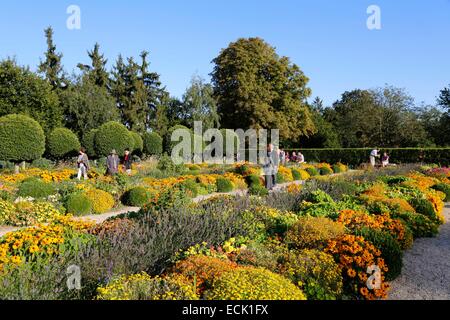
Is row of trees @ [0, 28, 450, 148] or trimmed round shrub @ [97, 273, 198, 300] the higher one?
row of trees @ [0, 28, 450, 148]

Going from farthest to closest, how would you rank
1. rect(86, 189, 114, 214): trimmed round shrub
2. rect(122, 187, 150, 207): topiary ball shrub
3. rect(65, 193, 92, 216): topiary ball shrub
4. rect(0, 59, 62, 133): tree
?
rect(0, 59, 62, 133): tree < rect(122, 187, 150, 207): topiary ball shrub < rect(86, 189, 114, 214): trimmed round shrub < rect(65, 193, 92, 216): topiary ball shrub

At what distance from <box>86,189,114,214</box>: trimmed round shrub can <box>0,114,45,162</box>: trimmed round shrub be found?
10.0 meters

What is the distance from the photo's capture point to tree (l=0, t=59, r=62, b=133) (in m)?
25.4

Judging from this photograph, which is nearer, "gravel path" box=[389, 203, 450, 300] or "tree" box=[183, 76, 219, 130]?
"gravel path" box=[389, 203, 450, 300]

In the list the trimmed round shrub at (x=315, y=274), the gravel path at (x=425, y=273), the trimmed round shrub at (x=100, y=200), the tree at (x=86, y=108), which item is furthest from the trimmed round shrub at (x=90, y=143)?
the trimmed round shrub at (x=315, y=274)

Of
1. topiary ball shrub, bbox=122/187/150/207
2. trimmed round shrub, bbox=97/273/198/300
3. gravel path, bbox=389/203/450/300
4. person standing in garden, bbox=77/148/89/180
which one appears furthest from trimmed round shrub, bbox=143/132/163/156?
trimmed round shrub, bbox=97/273/198/300

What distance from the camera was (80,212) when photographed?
10.2 metres

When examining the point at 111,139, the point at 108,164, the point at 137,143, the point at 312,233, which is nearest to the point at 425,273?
the point at 312,233

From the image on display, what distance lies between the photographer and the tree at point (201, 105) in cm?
3225

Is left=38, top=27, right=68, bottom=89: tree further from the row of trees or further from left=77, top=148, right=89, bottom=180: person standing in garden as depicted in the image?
left=77, top=148, right=89, bottom=180: person standing in garden

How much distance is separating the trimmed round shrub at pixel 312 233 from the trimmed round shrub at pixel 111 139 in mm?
20182

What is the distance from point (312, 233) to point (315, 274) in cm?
134

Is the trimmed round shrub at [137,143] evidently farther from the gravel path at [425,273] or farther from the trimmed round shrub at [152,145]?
the gravel path at [425,273]
